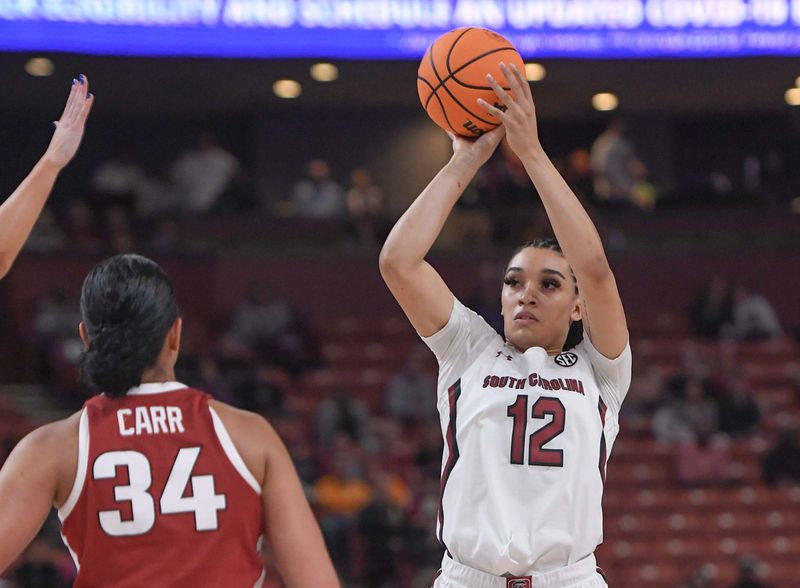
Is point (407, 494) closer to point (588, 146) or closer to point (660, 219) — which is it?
point (660, 219)

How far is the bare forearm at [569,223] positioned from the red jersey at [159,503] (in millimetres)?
1222

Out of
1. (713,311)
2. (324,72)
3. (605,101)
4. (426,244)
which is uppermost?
(605,101)

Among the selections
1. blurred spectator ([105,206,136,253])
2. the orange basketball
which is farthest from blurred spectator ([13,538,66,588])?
the orange basketball

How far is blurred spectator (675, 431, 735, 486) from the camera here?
564 inches

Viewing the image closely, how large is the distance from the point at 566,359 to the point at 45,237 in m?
12.5

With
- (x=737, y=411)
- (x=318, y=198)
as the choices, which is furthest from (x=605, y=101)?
(x=737, y=411)

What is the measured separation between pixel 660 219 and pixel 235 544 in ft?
49.0

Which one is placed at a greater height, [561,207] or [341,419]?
[341,419]

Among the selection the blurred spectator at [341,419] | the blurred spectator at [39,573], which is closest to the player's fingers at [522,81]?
the blurred spectator at [39,573]

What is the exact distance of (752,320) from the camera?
16.6 meters

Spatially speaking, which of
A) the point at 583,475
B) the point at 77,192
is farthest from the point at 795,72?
the point at 583,475

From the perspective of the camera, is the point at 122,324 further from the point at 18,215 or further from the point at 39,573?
the point at 39,573

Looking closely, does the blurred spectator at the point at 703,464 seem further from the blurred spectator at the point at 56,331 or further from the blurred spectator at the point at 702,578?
the blurred spectator at the point at 56,331

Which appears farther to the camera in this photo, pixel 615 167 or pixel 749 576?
pixel 615 167
